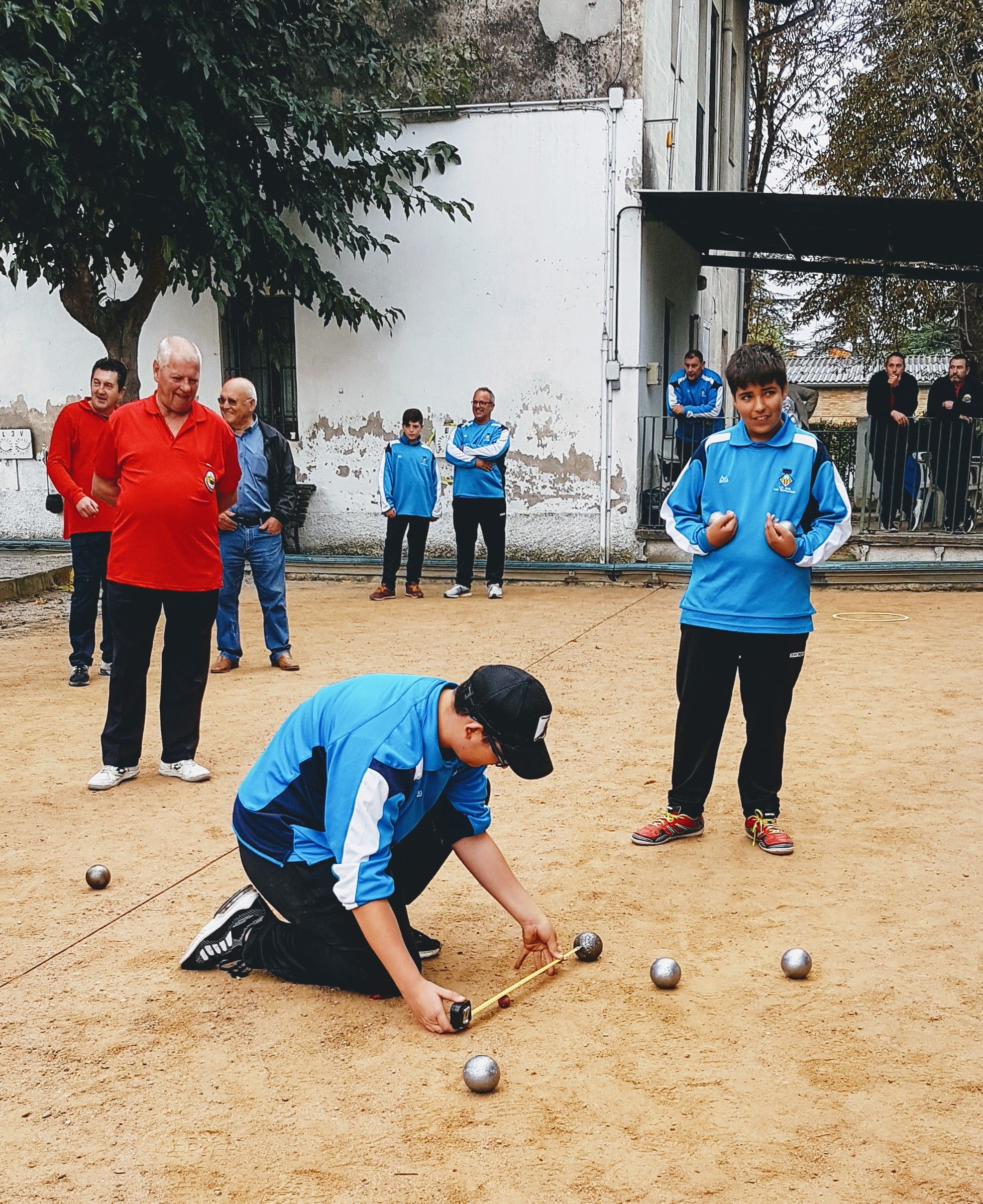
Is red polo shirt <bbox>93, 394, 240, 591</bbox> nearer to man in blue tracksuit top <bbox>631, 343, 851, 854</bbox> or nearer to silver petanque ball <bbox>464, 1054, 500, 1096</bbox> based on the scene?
man in blue tracksuit top <bbox>631, 343, 851, 854</bbox>

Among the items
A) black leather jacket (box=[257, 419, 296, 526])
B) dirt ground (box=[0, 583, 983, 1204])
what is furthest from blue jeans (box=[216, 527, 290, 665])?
dirt ground (box=[0, 583, 983, 1204])

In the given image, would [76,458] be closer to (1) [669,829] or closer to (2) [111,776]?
(2) [111,776]

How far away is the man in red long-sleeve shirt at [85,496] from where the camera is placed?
7949 mm

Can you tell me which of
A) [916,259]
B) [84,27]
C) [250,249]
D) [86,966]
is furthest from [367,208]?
[86,966]

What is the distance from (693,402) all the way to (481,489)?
3.31 metres

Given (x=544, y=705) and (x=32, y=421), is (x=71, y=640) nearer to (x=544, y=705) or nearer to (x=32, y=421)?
(x=544, y=705)

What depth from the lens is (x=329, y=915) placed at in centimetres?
359

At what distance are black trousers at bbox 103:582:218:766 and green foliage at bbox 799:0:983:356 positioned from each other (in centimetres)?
1781

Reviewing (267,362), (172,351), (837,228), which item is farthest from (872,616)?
(267,362)

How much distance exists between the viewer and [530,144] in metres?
14.0

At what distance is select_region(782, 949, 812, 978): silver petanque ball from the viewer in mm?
3779

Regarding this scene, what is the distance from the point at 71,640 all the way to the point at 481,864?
5364 millimetres

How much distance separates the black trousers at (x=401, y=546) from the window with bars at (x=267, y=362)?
142 inches

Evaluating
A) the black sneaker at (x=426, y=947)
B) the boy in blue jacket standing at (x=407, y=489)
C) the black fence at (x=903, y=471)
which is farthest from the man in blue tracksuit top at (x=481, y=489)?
the black sneaker at (x=426, y=947)
